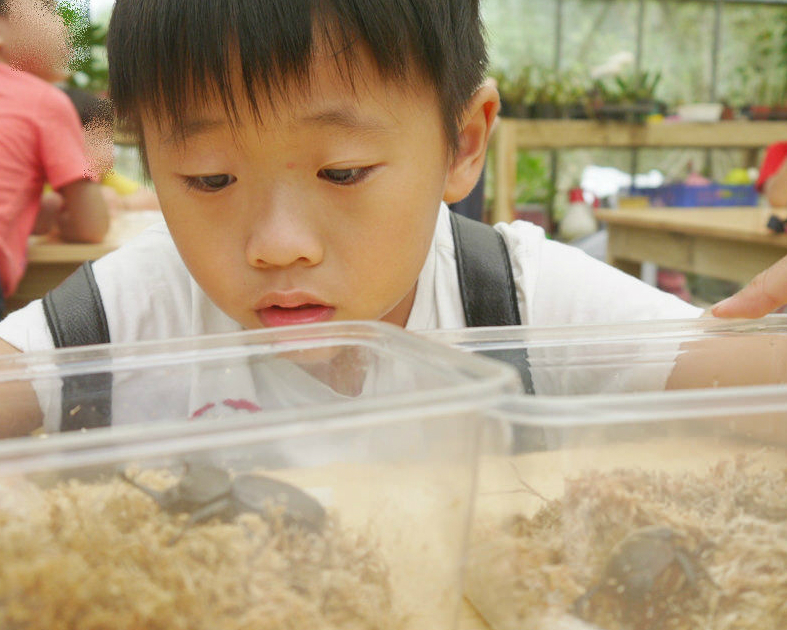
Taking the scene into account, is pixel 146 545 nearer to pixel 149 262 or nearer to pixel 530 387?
pixel 530 387

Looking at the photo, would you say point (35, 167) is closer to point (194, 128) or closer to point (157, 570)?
point (194, 128)

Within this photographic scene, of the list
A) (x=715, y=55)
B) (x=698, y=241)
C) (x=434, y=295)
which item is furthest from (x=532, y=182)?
(x=434, y=295)

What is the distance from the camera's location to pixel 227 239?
635mm

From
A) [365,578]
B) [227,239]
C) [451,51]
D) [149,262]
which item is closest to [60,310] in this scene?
[149,262]

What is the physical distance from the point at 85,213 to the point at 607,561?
1.60m

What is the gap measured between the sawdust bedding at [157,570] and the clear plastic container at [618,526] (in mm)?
71

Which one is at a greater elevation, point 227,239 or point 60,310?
point 227,239

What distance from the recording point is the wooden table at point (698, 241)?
202cm

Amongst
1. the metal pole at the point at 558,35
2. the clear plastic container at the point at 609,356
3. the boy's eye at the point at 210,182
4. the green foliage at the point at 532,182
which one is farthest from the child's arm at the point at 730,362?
the metal pole at the point at 558,35

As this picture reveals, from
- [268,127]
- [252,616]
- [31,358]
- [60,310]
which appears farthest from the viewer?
[60,310]

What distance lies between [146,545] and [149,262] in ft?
2.03

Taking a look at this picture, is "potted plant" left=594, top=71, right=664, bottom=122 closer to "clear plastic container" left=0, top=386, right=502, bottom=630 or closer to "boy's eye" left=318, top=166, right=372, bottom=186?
"boy's eye" left=318, top=166, right=372, bottom=186

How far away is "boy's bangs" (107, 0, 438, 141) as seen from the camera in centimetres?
60

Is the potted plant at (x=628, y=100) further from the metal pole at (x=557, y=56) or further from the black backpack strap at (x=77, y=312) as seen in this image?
the black backpack strap at (x=77, y=312)
